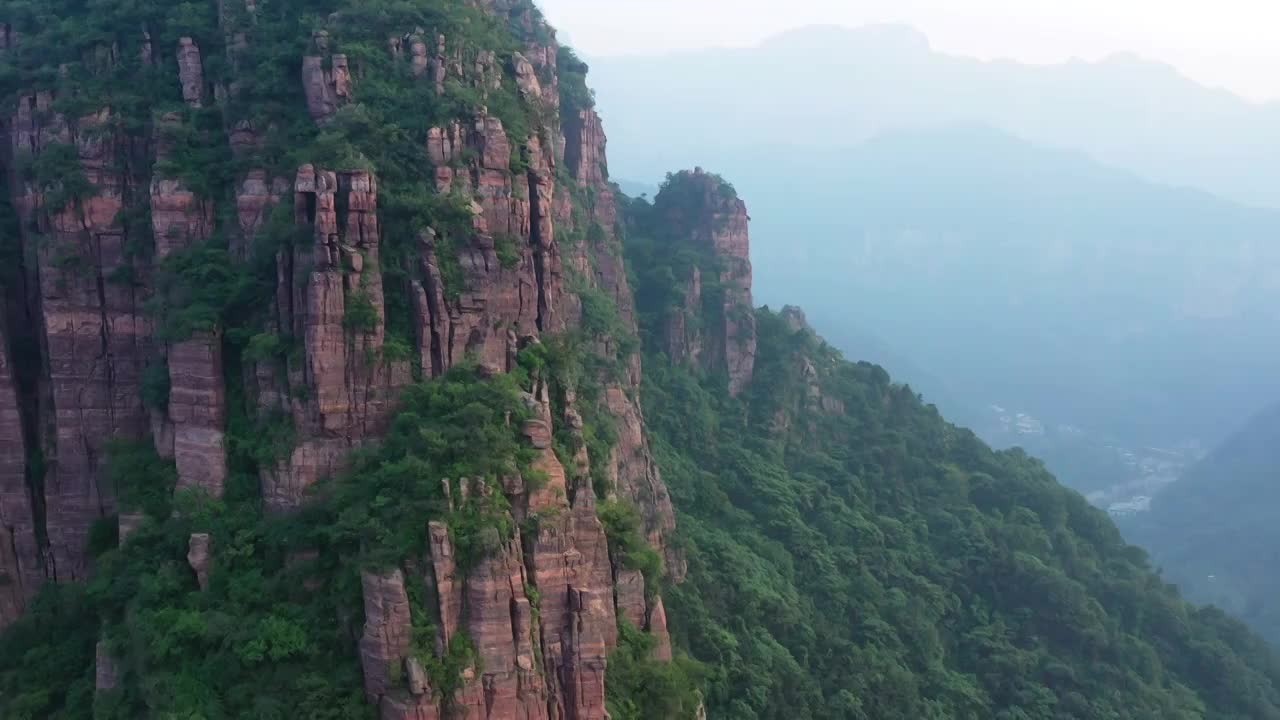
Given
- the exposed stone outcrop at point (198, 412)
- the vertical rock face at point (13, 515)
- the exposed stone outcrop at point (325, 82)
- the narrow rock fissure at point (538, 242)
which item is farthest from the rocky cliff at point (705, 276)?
the vertical rock face at point (13, 515)

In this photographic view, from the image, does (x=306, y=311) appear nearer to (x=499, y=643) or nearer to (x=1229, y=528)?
(x=499, y=643)

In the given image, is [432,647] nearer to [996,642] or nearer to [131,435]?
[131,435]

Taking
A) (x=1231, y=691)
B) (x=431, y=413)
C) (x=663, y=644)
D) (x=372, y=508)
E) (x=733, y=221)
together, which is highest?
(x=733, y=221)

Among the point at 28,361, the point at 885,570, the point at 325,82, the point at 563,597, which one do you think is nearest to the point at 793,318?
the point at 885,570

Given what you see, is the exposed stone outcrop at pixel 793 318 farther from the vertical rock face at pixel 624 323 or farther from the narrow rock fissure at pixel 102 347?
the narrow rock fissure at pixel 102 347

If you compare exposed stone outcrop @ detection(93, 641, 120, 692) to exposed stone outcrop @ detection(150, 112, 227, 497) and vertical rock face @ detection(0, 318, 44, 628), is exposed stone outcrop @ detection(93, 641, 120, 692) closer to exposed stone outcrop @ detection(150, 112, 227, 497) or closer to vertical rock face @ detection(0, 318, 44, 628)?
exposed stone outcrop @ detection(150, 112, 227, 497)

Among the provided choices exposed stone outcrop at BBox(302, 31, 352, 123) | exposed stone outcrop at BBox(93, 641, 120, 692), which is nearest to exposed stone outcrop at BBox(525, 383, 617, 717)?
exposed stone outcrop at BBox(93, 641, 120, 692)

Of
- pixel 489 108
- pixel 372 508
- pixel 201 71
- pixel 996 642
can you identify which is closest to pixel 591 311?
pixel 489 108
